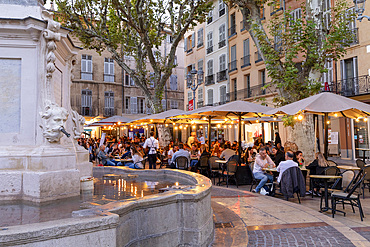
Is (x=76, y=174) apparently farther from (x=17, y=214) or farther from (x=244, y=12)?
(x=244, y=12)

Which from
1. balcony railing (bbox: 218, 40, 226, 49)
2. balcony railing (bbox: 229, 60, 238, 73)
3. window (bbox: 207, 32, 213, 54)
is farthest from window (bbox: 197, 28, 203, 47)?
balcony railing (bbox: 229, 60, 238, 73)

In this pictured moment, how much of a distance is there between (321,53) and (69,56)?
30.7 feet

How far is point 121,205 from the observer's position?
3648 mm

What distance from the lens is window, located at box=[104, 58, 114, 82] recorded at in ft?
129

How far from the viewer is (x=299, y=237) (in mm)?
5402

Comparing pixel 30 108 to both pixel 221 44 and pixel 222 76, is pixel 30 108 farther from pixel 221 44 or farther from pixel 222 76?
pixel 221 44

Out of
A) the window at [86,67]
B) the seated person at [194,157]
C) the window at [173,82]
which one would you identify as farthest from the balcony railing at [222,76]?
the seated person at [194,157]

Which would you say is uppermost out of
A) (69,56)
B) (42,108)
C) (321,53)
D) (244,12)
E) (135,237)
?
(244,12)

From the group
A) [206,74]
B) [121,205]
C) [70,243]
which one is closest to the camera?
[70,243]

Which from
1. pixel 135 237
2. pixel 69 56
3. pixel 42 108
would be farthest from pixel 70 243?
pixel 69 56

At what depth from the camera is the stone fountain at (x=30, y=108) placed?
4863 mm

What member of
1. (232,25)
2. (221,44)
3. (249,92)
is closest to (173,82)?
(221,44)

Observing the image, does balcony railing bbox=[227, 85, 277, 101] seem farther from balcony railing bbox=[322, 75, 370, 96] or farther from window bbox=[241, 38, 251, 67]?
balcony railing bbox=[322, 75, 370, 96]

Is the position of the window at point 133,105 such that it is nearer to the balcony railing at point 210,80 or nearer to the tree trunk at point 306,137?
the balcony railing at point 210,80
